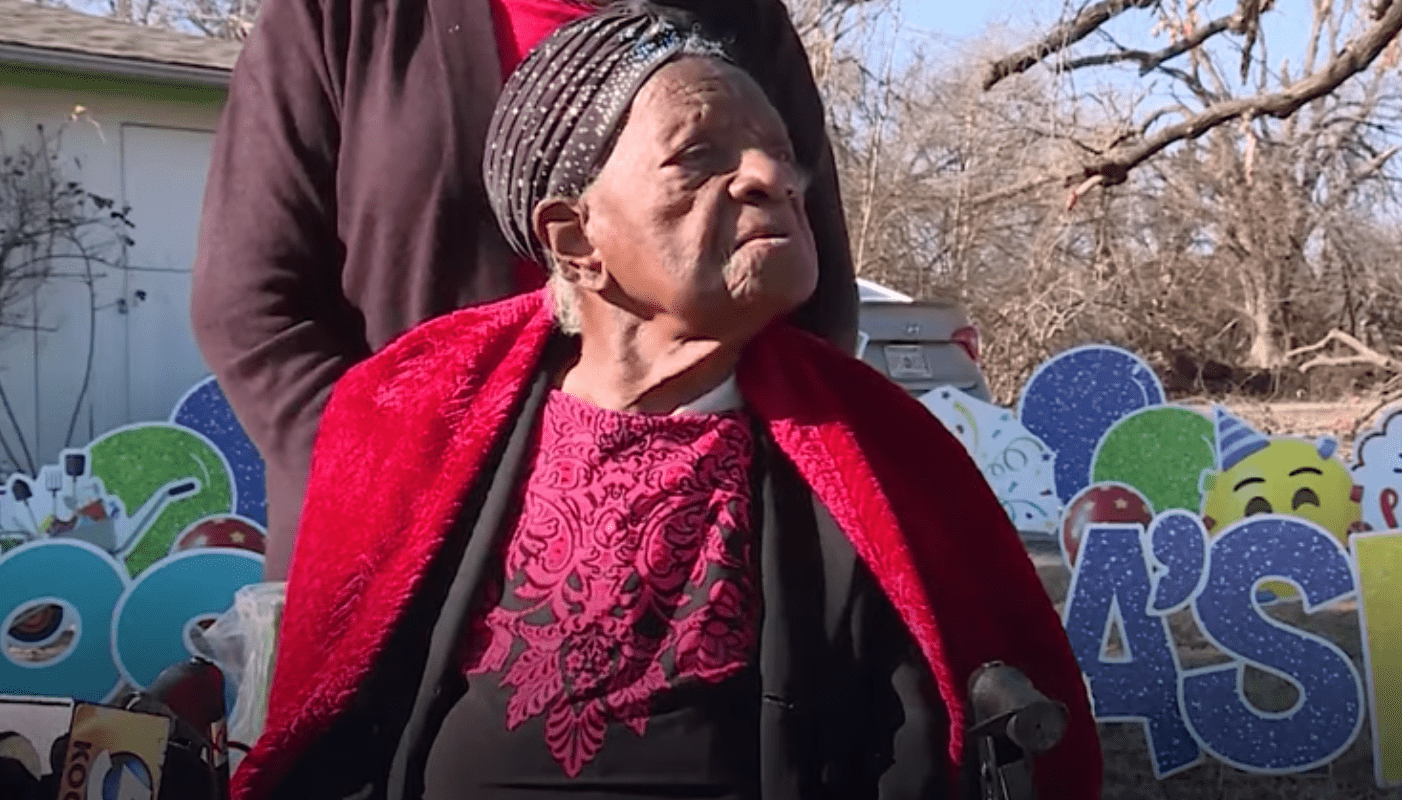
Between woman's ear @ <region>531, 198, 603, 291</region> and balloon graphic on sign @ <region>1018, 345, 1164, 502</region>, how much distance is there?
4481mm

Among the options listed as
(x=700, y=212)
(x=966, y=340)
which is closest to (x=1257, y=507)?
(x=966, y=340)

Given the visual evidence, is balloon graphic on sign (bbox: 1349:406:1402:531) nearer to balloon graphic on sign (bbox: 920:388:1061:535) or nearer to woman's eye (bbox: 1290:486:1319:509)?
woman's eye (bbox: 1290:486:1319:509)

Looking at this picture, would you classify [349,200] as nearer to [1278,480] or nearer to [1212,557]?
[1212,557]

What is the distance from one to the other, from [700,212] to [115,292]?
8.88 m

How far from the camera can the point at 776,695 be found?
5.05ft

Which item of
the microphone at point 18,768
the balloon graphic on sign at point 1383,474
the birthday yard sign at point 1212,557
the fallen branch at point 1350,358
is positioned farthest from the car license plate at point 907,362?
the microphone at point 18,768

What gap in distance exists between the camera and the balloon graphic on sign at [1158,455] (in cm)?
594

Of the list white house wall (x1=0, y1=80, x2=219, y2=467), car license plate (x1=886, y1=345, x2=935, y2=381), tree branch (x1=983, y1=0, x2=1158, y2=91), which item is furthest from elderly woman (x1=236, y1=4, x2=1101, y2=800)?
tree branch (x1=983, y1=0, x2=1158, y2=91)

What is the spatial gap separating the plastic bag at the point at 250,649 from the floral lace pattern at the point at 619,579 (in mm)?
333

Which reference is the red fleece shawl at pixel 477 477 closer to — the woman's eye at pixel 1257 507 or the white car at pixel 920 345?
the woman's eye at pixel 1257 507

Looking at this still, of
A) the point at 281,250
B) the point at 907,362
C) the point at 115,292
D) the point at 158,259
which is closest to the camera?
the point at 281,250

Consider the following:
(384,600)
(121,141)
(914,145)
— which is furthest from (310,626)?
(914,145)

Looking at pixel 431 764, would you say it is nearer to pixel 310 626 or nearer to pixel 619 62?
pixel 310 626

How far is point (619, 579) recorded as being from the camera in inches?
61.9
